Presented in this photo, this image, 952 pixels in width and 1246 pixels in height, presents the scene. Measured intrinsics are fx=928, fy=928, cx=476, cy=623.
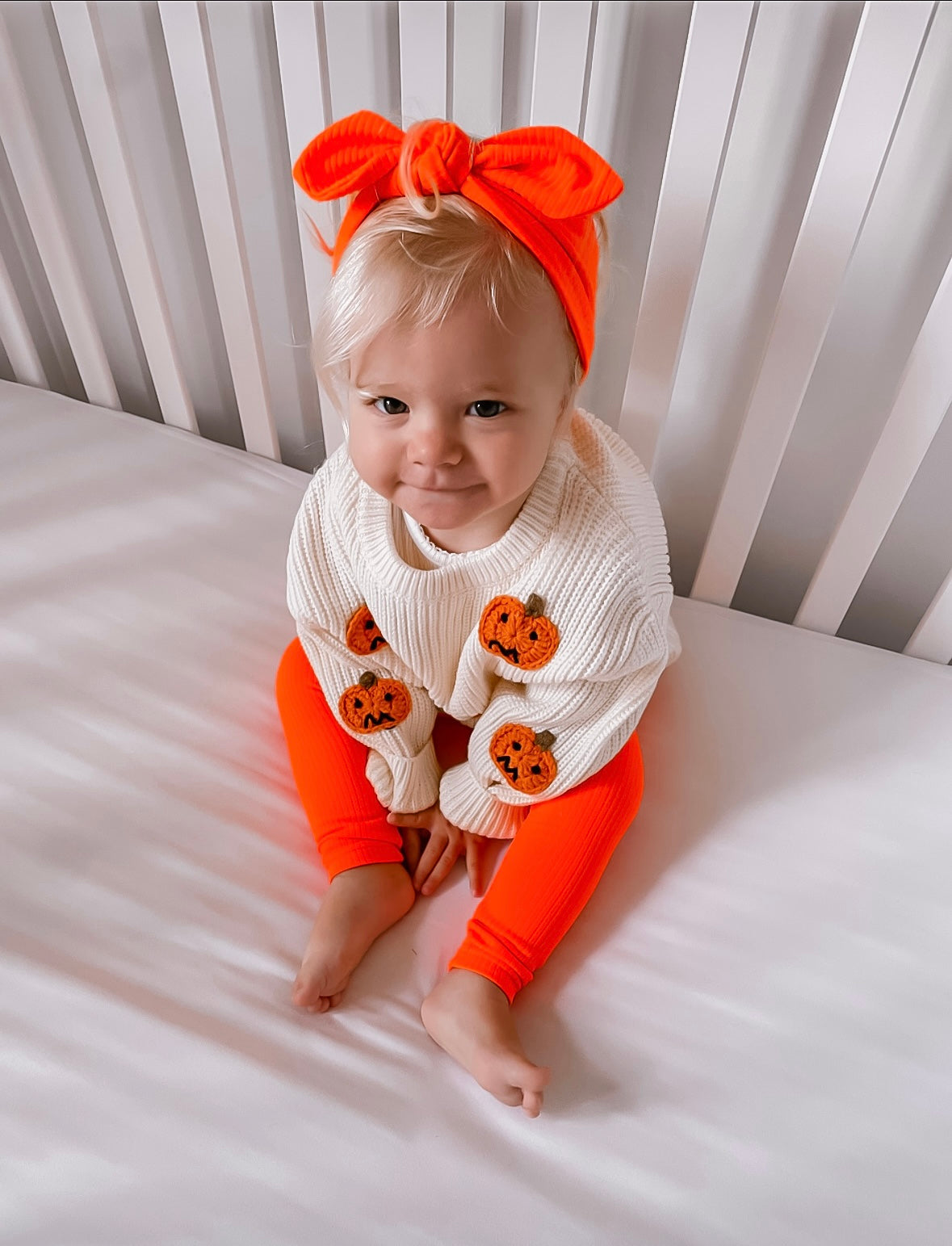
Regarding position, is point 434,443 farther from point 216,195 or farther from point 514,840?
point 216,195

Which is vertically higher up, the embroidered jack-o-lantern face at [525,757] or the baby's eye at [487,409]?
the baby's eye at [487,409]

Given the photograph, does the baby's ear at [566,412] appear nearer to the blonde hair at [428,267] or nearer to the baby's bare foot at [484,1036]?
the blonde hair at [428,267]

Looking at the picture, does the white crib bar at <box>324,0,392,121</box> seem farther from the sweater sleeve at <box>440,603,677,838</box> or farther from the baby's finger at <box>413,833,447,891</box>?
the baby's finger at <box>413,833,447,891</box>

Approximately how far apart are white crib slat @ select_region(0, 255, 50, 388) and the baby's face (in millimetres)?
757

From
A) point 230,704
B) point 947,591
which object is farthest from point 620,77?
point 230,704

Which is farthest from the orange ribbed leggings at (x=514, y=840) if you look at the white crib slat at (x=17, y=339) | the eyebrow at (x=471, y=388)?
the white crib slat at (x=17, y=339)

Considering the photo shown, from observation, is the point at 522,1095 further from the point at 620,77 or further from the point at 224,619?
the point at 620,77

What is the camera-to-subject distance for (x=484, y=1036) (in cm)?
72

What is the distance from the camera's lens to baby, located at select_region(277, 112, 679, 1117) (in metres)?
0.59

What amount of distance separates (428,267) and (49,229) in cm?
72

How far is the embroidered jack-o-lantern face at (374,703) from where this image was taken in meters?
0.87

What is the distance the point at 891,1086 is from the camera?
72 centimetres

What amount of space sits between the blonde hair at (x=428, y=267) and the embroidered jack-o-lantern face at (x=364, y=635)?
0.95 feet

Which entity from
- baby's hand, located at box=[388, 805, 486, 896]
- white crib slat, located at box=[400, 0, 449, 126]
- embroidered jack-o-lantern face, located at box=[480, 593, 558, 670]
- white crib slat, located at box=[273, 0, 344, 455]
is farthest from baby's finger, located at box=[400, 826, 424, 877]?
white crib slat, located at box=[400, 0, 449, 126]
